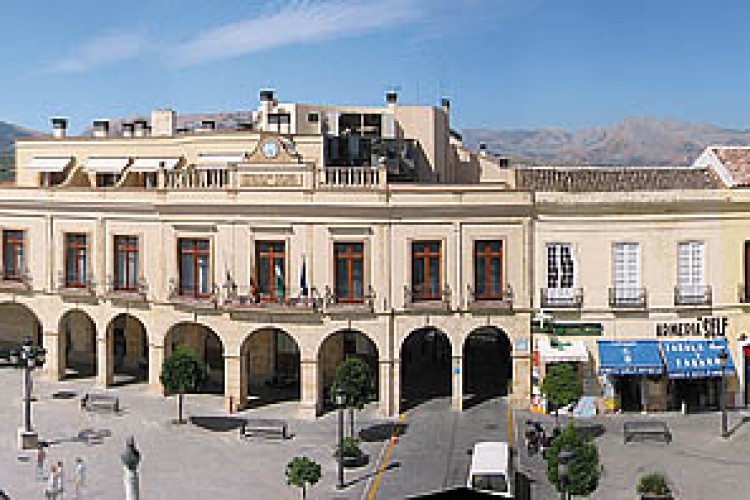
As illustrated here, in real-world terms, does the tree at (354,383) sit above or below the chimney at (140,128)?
below

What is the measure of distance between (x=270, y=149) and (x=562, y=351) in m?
16.4

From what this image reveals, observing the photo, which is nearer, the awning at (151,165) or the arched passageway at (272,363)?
the arched passageway at (272,363)

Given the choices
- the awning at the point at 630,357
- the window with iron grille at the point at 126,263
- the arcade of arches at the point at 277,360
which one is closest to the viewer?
the awning at the point at 630,357

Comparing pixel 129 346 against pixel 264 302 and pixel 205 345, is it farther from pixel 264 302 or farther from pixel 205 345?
pixel 264 302

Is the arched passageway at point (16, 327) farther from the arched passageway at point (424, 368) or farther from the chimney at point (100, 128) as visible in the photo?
the arched passageway at point (424, 368)

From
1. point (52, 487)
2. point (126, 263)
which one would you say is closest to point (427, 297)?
point (126, 263)

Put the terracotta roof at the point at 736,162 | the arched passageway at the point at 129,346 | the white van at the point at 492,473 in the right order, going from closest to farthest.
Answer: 1. the white van at the point at 492,473
2. the terracotta roof at the point at 736,162
3. the arched passageway at the point at 129,346

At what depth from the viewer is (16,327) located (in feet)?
176

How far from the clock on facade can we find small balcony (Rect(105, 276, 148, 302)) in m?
9.39

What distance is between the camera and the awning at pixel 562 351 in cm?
3953

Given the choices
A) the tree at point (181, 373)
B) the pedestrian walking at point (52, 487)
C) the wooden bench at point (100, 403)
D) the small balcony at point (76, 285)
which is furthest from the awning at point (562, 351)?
the small balcony at point (76, 285)

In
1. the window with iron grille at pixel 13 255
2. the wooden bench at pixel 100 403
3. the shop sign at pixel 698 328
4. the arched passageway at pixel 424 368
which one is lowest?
the wooden bench at pixel 100 403

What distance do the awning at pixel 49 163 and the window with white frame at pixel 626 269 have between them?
32.1 m

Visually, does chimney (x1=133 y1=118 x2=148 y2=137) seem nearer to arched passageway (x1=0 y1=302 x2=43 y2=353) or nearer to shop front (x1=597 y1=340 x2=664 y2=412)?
arched passageway (x1=0 y1=302 x2=43 y2=353)
